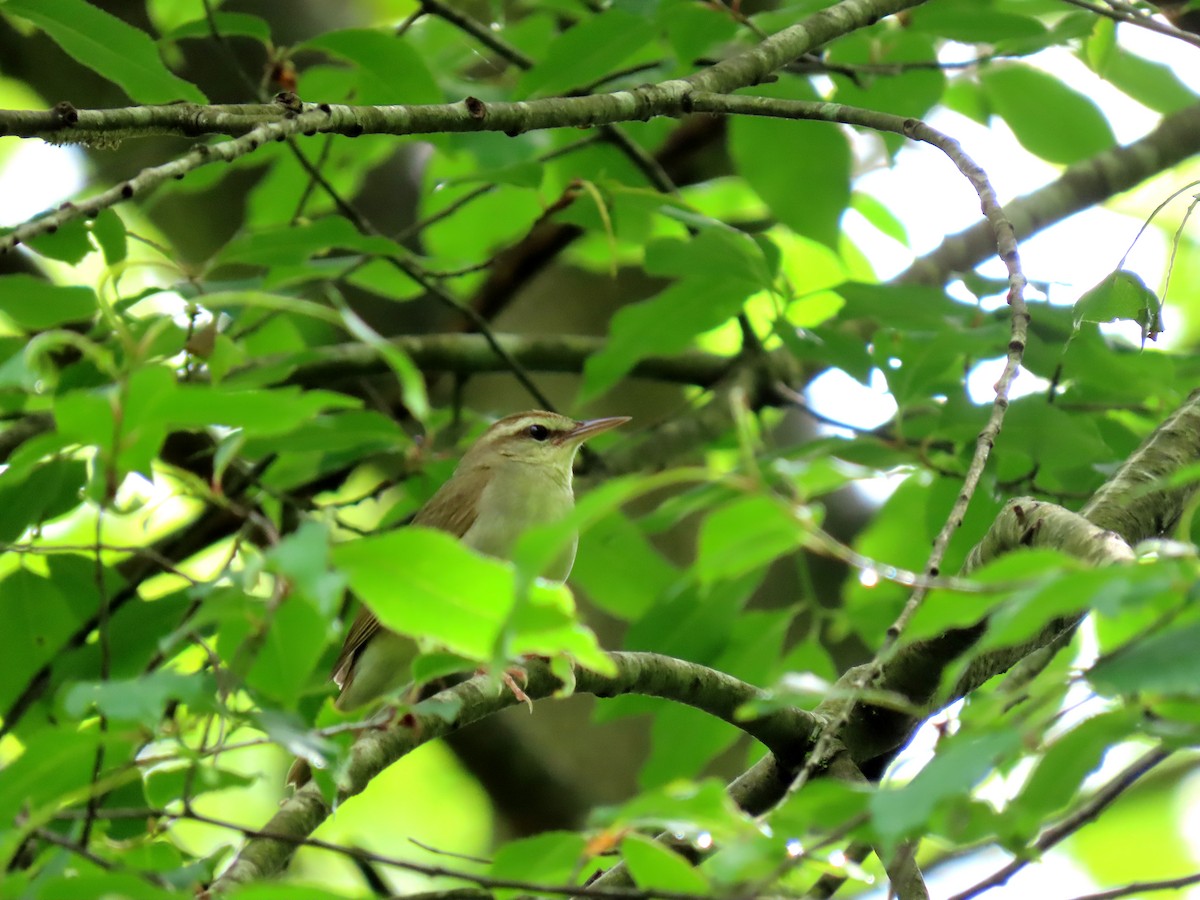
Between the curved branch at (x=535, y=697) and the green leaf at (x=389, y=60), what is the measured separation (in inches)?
65.4

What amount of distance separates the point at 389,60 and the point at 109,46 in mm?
857

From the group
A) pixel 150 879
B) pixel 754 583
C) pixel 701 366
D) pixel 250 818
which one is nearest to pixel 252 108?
pixel 150 879

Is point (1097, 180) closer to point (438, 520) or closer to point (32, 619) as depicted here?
point (438, 520)

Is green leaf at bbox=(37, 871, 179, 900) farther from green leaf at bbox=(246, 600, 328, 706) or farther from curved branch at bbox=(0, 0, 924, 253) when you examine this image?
curved branch at bbox=(0, 0, 924, 253)

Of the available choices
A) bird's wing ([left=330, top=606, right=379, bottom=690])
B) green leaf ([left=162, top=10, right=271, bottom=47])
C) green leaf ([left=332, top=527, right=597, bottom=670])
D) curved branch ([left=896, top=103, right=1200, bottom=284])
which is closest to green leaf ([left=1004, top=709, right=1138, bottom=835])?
green leaf ([left=332, top=527, right=597, bottom=670])

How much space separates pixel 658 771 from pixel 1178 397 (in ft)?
6.50

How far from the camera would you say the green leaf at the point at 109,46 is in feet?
9.88

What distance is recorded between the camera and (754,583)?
432 cm

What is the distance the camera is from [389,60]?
3734mm

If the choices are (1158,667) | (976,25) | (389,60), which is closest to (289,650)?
(1158,667)

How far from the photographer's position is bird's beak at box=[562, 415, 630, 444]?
5742 millimetres

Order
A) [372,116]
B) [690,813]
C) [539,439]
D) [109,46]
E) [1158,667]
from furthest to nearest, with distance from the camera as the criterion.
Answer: [539,439], [109,46], [372,116], [690,813], [1158,667]

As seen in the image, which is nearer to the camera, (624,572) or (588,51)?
(588,51)

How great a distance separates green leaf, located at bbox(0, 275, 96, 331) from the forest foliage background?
1 cm
